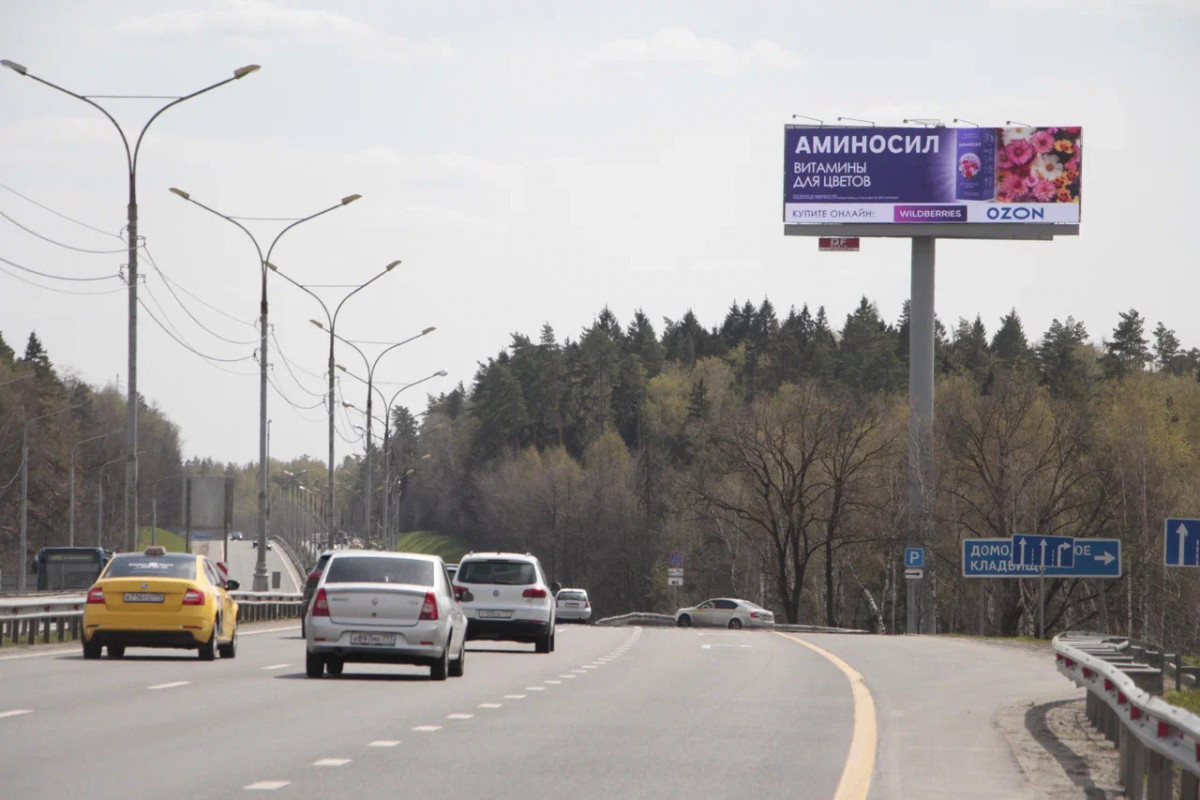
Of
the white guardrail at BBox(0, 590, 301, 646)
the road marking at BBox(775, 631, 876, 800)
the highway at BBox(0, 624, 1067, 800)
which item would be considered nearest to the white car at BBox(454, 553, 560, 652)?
the highway at BBox(0, 624, 1067, 800)

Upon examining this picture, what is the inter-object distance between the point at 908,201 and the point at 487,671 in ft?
162

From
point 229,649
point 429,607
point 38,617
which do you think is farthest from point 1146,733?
point 38,617

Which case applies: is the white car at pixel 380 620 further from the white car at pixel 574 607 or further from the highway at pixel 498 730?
the white car at pixel 574 607

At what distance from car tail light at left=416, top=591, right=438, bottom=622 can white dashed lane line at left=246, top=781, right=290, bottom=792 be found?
Result: 10.4 metres

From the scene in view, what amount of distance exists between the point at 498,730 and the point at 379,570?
7.25 metres

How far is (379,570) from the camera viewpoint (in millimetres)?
22234

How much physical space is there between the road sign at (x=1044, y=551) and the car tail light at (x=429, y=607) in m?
26.5

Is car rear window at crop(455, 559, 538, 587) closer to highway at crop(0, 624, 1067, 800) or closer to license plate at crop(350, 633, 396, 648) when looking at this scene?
highway at crop(0, 624, 1067, 800)

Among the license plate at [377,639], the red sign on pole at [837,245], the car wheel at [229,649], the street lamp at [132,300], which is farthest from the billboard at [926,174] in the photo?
the license plate at [377,639]

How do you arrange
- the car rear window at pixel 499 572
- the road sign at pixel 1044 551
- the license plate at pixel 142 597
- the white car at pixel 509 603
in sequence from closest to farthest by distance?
the license plate at pixel 142 597 → the white car at pixel 509 603 → the car rear window at pixel 499 572 → the road sign at pixel 1044 551

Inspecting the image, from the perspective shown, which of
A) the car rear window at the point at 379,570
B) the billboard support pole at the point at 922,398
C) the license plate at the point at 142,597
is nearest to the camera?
the car rear window at the point at 379,570

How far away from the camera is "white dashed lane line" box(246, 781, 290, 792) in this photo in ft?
35.0

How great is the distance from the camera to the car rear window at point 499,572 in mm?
31484

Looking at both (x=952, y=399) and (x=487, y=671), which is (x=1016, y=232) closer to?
(x=952, y=399)
